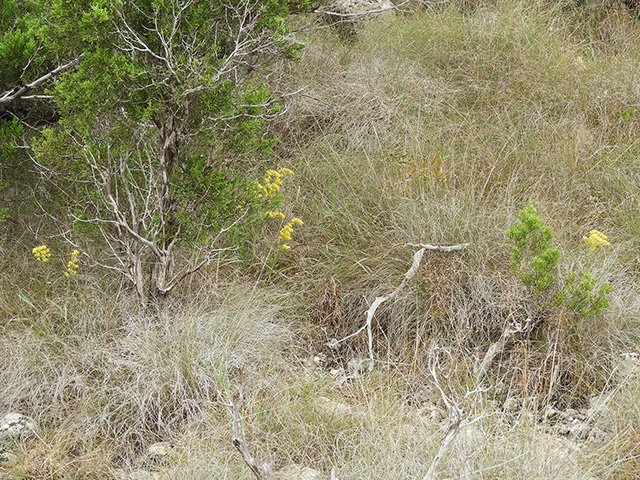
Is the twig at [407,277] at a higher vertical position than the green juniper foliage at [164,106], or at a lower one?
lower

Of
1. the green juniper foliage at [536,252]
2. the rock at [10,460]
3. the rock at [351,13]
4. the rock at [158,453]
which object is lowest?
the rock at [158,453]

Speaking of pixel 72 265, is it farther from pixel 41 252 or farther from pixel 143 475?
pixel 143 475

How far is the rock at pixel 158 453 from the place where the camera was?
2.75 m

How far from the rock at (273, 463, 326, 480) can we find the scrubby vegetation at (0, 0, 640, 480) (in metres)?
0.06

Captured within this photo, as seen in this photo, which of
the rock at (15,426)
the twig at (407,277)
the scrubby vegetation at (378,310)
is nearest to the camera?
the scrubby vegetation at (378,310)

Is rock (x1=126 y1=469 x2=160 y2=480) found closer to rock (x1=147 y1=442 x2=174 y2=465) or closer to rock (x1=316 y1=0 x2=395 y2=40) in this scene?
rock (x1=147 y1=442 x2=174 y2=465)

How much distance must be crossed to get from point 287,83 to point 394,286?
266 cm

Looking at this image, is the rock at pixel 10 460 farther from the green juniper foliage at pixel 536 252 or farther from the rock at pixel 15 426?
the green juniper foliage at pixel 536 252

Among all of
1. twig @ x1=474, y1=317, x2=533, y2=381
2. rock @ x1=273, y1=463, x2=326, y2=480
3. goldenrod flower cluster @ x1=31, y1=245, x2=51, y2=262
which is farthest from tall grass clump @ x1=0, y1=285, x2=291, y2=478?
twig @ x1=474, y1=317, x2=533, y2=381

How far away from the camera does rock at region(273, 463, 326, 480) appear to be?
2.53 m

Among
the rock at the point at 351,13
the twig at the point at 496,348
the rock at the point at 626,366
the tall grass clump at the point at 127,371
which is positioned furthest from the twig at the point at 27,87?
the rock at the point at 351,13

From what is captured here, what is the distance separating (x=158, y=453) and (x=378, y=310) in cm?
138

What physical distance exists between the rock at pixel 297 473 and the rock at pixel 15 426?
1.12 metres

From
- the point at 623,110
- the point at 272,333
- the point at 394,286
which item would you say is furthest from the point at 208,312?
the point at 623,110
